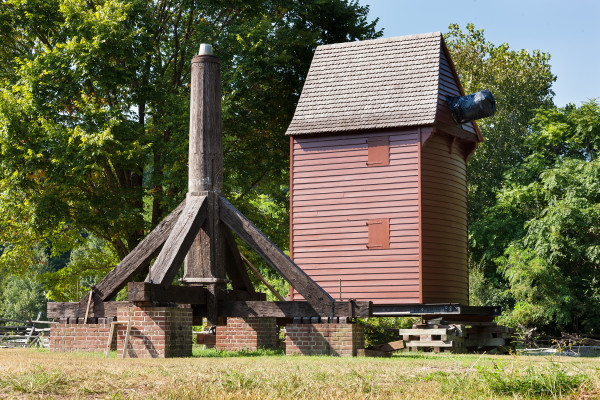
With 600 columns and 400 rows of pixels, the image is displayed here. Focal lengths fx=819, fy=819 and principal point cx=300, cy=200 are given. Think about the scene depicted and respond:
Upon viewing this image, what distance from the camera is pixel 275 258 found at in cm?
1622

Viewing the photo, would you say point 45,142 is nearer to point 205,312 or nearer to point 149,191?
point 149,191

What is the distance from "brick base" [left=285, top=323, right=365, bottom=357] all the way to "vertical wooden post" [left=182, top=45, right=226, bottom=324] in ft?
6.87

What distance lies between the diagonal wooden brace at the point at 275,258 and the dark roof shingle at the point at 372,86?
23.8 ft

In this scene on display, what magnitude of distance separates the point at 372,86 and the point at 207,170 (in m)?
8.48

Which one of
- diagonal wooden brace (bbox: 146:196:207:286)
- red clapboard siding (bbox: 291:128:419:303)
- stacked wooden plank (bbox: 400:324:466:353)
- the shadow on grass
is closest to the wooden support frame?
diagonal wooden brace (bbox: 146:196:207:286)

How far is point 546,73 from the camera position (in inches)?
1704

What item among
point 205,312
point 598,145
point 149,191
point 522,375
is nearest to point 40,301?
point 149,191

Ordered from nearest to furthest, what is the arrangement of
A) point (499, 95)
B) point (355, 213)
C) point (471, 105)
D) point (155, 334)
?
point (155, 334) < point (355, 213) < point (471, 105) < point (499, 95)

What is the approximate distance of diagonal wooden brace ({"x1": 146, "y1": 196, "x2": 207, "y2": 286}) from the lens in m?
15.3

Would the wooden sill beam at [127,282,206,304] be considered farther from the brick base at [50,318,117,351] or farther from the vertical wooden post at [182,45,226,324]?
the brick base at [50,318,117,351]

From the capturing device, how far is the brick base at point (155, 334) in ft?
48.5

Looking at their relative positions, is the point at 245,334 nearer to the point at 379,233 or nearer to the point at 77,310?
the point at 77,310

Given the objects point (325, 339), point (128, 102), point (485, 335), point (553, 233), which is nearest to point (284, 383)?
point (325, 339)

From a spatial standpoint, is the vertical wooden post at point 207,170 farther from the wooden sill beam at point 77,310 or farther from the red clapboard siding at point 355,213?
the red clapboard siding at point 355,213
